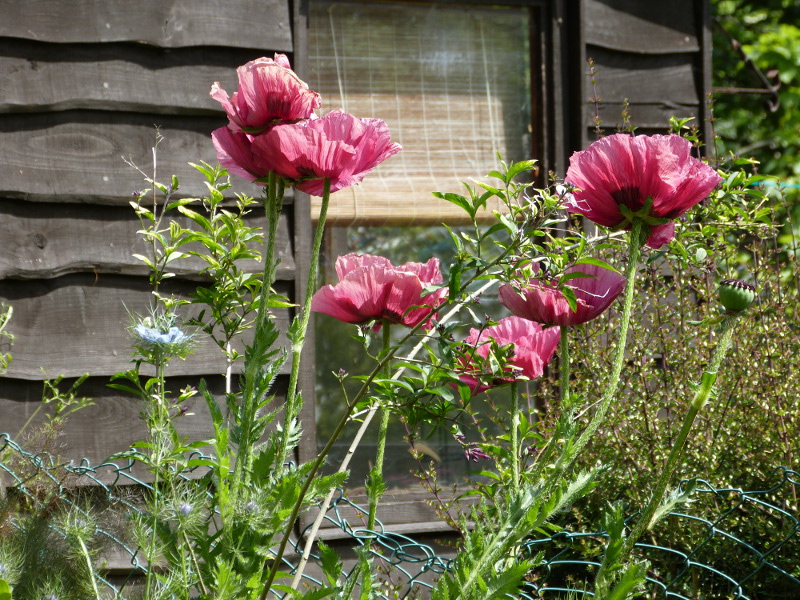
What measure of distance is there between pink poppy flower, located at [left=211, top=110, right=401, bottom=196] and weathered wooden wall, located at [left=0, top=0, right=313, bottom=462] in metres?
1.62

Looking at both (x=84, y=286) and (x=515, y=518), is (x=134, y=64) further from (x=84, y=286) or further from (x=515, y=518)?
(x=515, y=518)

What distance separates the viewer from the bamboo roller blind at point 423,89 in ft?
9.36

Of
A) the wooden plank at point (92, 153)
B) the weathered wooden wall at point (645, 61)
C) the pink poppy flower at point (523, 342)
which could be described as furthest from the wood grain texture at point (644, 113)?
the pink poppy flower at point (523, 342)

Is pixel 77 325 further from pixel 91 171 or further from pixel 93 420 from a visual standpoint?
pixel 91 171

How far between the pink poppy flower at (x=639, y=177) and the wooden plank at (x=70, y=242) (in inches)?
69.6

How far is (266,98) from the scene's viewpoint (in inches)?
33.2

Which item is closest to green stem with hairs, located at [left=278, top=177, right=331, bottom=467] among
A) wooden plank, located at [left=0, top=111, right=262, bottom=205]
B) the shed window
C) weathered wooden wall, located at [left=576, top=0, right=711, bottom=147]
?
wooden plank, located at [left=0, top=111, right=262, bottom=205]

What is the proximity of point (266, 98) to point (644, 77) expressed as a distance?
8.45 ft

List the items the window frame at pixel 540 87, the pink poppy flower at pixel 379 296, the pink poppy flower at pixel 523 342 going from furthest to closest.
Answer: the window frame at pixel 540 87 → the pink poppy flower at pixel 523 342 → the pink poppy flower at pixel 379 296

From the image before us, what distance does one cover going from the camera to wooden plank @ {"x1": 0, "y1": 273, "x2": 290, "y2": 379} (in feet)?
7.98

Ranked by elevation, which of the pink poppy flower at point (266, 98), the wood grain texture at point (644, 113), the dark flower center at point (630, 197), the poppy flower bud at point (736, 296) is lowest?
the poppy flower bud at point (736, 296)

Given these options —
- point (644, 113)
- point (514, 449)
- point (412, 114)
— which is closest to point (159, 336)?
point (514, 449)

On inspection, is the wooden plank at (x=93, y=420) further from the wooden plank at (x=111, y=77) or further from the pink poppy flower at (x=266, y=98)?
the pink poppy flower at (x=266, y=98)

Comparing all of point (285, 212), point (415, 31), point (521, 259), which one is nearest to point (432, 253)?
point (285, 212)
